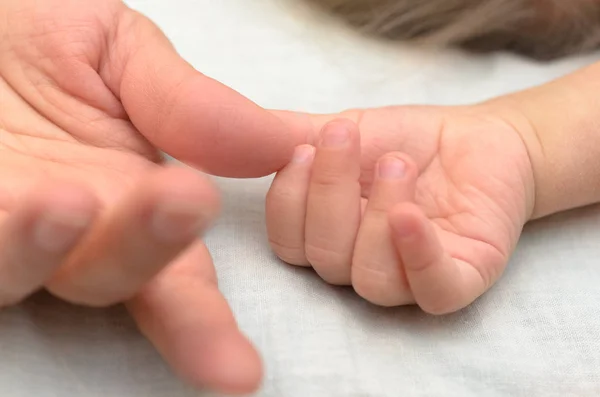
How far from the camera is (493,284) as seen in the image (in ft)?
1.72

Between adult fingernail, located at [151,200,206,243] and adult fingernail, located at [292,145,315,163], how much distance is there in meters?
0.20

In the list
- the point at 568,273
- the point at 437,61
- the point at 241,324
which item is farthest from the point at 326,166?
the point at 437,61

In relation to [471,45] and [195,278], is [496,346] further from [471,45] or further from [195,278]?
[471,45]

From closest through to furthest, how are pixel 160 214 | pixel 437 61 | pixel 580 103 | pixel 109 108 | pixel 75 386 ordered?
pixel 160 214 → pixel 75 386 → pixel 109 108 → pixel 580 103 → pixel 437 61

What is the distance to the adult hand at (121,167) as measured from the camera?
0.94 feet

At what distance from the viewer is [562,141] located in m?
0.60

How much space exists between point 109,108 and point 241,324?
0.20m

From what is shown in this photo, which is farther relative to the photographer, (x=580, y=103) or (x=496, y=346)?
(x=580, y=103)

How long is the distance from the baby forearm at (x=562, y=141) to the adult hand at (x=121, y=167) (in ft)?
0.80

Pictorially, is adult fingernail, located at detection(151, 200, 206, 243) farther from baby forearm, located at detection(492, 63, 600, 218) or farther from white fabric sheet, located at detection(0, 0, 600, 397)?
baby forearm, located at detection(492, 63, 600, 218)

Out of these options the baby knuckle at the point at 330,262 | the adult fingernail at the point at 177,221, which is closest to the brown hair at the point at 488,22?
the baby knuckle at the point at 330,262

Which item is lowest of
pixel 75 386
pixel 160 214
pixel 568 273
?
pixel 568 273

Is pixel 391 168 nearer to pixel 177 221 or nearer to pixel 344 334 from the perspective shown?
pixel 344 334

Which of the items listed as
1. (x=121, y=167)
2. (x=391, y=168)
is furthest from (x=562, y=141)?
(x=121, y=167)
